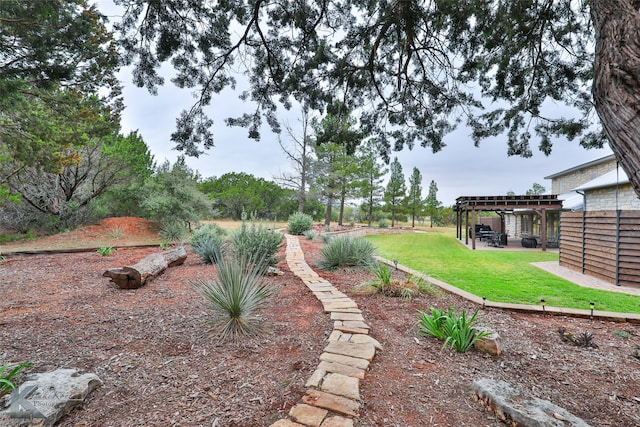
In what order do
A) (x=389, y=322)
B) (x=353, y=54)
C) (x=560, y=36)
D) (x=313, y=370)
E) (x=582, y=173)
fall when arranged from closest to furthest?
1. (x=313, y=370)
2. (x=389, y=322)
3. (x=560, y=36)
4. (x=353, y=54)
5. (x=582, y=173)

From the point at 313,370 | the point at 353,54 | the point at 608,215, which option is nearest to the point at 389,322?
the point at 313,370

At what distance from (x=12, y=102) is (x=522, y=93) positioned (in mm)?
8521

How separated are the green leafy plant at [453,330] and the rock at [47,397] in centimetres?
271

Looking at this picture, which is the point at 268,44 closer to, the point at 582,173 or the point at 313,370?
the point at 313,370

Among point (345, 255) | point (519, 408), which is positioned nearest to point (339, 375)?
point (519, 408)

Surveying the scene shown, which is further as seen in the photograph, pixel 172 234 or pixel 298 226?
pixel 298 226

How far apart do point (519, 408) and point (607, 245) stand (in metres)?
6.99

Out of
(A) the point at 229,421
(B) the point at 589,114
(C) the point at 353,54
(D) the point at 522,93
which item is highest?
(C) the point at 353,54

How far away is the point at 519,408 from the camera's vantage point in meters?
1.57

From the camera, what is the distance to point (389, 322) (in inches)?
121

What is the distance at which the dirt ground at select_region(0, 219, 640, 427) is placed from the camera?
1.66 m

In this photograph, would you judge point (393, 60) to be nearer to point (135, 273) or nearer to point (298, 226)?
point (135, 273)

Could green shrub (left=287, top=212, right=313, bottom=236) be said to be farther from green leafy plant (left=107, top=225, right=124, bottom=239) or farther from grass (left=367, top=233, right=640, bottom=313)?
green leafy plant (left=107, top=225, right=124, bottom=239)

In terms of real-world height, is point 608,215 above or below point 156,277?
above
